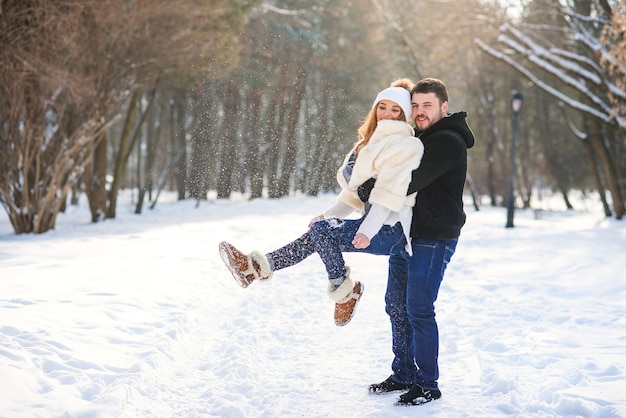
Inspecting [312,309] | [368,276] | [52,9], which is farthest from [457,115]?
[52,9]

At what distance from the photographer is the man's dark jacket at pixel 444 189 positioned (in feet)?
12.9

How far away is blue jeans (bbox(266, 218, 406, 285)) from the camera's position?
3943 mm

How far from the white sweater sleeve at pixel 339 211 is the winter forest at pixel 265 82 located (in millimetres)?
9645

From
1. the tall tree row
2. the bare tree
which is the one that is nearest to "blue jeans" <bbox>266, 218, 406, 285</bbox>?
the tall tree row

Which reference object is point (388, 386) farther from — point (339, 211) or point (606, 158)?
point (606, 158)

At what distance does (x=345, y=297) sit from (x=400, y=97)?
57.6 inches

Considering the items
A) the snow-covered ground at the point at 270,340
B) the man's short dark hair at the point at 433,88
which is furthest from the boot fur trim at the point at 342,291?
the man's short dark hair at the point at 433,88

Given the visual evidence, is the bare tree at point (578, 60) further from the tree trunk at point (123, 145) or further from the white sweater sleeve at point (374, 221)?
the white sweater sleeve at point (374, 221)

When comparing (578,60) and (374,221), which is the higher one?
(578,60)

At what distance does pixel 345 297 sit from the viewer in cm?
414

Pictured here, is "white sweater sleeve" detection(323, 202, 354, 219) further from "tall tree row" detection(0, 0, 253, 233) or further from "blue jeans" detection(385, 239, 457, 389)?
"tall tree row" detection(0, 0, 253, 233)

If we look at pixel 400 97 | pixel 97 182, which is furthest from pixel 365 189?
pixel 97 182

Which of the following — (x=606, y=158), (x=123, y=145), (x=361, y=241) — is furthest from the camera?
(x=123, y=145)

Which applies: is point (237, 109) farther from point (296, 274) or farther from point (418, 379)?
point (418, 379)
